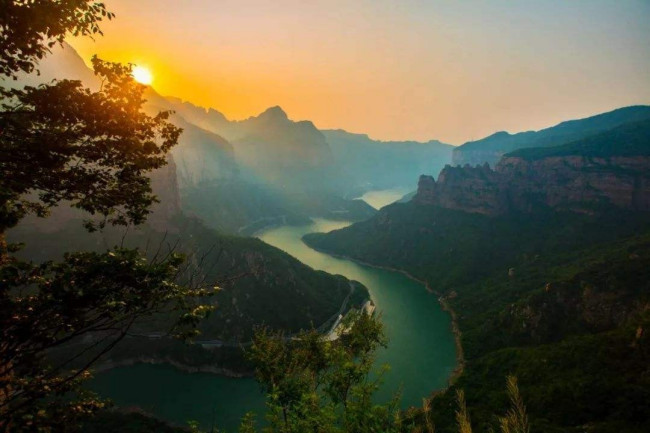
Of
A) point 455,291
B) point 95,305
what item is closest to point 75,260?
point 95,305

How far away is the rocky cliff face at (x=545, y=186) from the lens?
12138 centimetres

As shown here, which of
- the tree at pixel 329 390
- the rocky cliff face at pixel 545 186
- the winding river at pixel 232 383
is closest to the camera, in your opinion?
the tree at pixel 329 390

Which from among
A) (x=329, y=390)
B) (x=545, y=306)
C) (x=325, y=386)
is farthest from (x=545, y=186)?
(x=329, y=390)

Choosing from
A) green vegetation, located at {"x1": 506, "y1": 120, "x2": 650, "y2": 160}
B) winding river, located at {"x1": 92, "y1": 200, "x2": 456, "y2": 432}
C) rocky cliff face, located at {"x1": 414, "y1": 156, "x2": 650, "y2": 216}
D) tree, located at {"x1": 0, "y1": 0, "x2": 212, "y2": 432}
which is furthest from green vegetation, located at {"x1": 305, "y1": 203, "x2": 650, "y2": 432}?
tree, located at {"x1": 0, "y1": 0, "x2": 212, "y2": 432}

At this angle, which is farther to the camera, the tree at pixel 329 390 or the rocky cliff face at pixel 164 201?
the rocky cliff face at pixel 164 201

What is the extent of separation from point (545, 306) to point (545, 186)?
9288cm

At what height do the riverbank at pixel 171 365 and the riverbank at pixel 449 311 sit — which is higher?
the riverbank at pixel 171 365

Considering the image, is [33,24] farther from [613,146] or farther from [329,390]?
[613,146]

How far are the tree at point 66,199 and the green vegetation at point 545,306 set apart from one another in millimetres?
37636

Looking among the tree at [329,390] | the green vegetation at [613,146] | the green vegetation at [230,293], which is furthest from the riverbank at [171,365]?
the green vegetation at [613,146]

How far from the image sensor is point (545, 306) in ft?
235

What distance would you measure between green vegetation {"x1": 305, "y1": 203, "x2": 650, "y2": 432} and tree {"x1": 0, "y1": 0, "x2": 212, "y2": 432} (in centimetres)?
3764

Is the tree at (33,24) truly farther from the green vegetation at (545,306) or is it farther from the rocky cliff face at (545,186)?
the rocky cliff face at (545,186)

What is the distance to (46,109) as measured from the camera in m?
9.66
